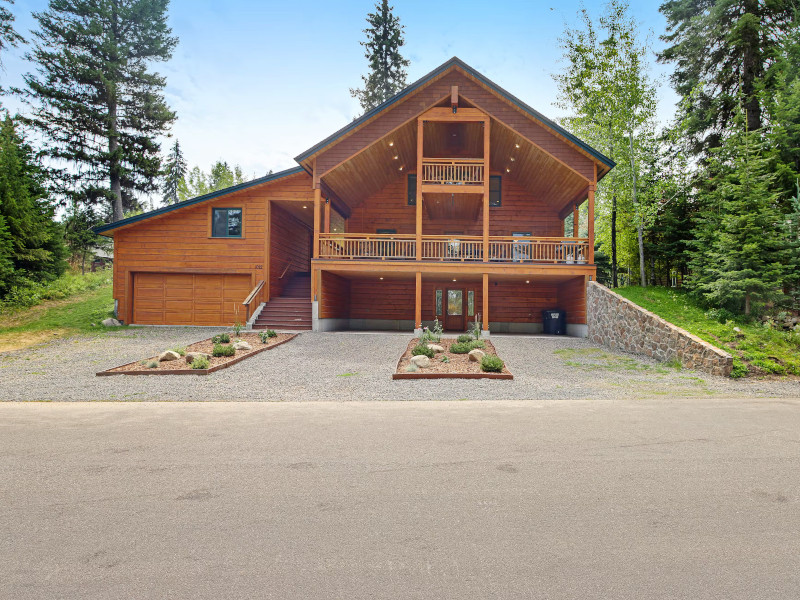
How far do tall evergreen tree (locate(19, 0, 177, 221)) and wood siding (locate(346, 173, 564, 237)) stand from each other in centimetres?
1662

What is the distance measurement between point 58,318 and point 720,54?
1158 inches

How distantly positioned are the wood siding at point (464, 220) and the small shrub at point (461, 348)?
31.2 feet

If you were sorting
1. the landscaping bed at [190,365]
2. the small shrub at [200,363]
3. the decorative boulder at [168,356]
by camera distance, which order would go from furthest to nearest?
the decorative boulder at [168,356] < the small shrub at [200,363] < the landscaping bed at [190,365]

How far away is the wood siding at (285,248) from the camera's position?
17891mm

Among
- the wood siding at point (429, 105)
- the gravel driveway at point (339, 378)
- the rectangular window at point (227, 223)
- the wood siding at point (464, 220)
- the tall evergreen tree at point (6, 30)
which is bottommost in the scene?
the gravel driveway at point (339, 378)

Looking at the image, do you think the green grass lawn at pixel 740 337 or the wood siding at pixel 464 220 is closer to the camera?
the green grass lawn at pixel 740 337

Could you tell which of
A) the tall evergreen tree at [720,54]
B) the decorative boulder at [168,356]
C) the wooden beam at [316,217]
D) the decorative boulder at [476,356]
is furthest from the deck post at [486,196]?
the decorative boulder at [168,356]

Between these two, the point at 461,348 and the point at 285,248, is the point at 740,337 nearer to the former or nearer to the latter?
the point at 461,348

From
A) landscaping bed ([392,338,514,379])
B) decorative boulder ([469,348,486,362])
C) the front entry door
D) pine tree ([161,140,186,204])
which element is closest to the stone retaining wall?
landscaping bed ([392,338,514,379])

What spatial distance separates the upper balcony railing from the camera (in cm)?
1662

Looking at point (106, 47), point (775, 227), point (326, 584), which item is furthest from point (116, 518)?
point (106, 47)

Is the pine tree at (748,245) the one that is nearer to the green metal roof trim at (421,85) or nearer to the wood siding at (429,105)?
the green metal roof trim at (421,85)

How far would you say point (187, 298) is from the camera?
1742cm

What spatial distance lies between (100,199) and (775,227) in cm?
3366
